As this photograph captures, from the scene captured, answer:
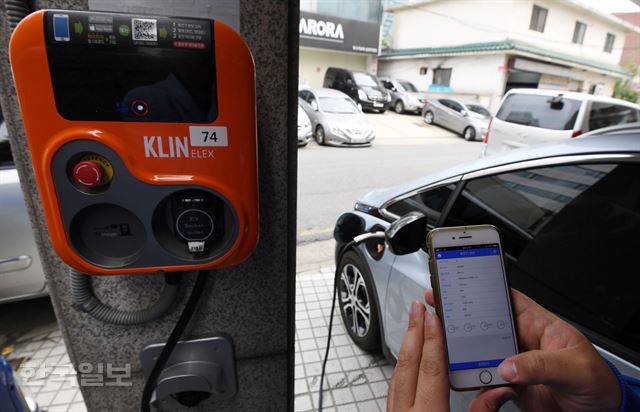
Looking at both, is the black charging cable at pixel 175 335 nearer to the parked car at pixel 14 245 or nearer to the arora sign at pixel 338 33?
the parked car at pixel 14 245

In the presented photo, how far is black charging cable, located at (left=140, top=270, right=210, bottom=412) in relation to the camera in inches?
32.2

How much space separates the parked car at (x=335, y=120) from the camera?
30.6 ft

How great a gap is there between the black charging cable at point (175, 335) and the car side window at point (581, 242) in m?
1.18

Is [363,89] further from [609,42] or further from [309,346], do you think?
[609,42]

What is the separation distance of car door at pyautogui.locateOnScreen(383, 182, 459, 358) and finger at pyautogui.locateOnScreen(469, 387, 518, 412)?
90cm

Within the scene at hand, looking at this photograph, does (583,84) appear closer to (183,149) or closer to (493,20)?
(493,20)

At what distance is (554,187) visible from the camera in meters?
1.49

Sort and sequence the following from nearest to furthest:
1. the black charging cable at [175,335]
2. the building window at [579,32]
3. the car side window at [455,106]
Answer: the black charging cable at [175,335] < the car side window at [455,106] < the building window at [579,32]

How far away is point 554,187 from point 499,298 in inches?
32.3

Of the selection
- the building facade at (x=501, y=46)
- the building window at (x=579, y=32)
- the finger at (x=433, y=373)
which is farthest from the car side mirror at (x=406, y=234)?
the building window at (x=579, y=32)

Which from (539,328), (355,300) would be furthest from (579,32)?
(539,328)

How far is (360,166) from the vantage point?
7742 mm

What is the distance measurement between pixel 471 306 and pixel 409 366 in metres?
0.30

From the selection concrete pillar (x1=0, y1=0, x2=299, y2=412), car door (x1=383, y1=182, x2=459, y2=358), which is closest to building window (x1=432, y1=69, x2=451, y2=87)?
car door (x1=383, y1=182, x2=459, y2=358)
